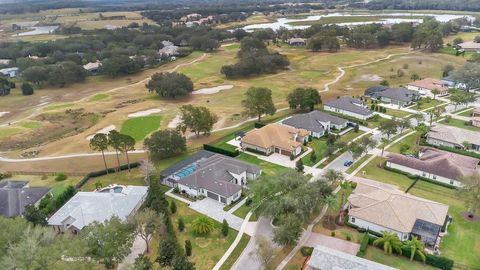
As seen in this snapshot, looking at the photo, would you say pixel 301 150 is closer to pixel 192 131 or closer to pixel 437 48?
pixel 192 131

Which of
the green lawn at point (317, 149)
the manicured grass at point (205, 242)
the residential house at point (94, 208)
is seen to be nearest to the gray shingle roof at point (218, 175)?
the manicured grass at point (205, 242)

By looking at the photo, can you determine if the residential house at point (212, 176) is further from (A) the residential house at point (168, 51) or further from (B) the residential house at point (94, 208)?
(A) the residential house at point (168, 51)

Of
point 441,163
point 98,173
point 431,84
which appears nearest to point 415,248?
point 441,163

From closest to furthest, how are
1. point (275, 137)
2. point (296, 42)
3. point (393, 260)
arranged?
point (393, 260)
point (275, 137)
point (296, 42)

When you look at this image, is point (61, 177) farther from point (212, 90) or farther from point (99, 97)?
point (212, 90)

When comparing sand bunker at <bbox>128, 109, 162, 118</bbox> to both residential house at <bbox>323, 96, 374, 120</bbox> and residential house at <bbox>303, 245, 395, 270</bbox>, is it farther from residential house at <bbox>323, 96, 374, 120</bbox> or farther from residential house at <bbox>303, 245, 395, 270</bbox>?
residential house at <bbox>303, 245, 395, 270</bbox>

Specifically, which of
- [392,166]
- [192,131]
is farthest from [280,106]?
[392,166]
